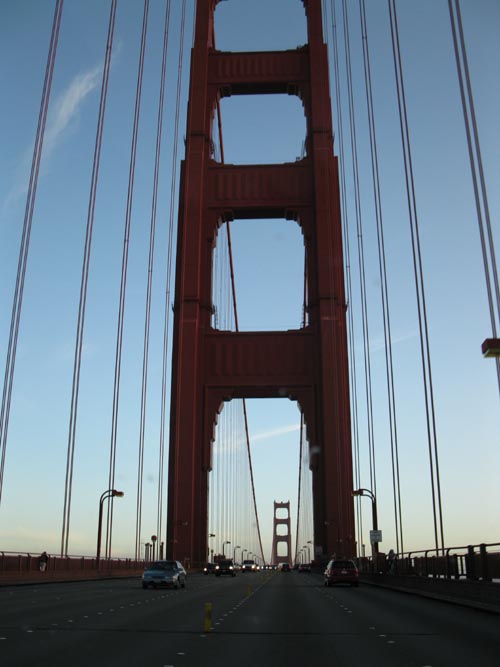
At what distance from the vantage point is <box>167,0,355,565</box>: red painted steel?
43000mm

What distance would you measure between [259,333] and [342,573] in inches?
723

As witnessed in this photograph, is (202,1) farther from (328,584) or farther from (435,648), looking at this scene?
(435,648)

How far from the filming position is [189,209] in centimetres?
4772

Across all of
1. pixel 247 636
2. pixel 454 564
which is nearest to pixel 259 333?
pixel 454 564

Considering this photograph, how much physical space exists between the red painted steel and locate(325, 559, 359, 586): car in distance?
847cm

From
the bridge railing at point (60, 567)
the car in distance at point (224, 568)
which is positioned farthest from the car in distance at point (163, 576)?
the car in distance at point (224, 568)

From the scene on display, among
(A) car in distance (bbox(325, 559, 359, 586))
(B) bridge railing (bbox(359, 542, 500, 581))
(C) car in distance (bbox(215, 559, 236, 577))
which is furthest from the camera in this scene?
(C) car in distance (bbox(215, 559, 236, 577))

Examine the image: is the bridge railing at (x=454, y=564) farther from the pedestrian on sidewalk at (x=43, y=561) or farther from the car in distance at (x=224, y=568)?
the car in distance at (x=224, y=568)

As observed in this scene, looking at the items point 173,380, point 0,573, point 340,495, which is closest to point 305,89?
point 173,380

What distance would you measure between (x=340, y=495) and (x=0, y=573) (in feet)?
63.6

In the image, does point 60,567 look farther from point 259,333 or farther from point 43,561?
point 259,333

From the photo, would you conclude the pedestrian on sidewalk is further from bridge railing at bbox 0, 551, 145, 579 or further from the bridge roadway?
the bridge roadway

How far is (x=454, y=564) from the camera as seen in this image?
807 inches

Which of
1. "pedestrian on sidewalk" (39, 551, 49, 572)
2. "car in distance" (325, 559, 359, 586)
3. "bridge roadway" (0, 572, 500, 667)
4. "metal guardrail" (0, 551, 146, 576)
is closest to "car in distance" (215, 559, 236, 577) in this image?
"metal guardrail" (0, 551, 146, 576)
